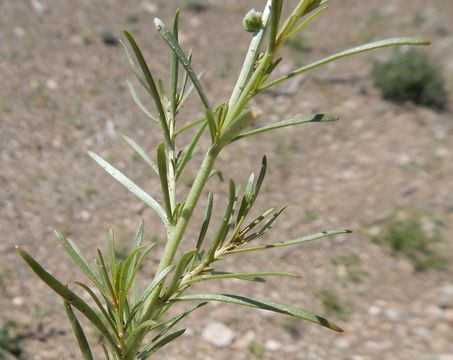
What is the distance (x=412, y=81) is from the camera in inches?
133

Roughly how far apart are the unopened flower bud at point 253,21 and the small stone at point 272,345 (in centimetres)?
138

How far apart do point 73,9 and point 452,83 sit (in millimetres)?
2696

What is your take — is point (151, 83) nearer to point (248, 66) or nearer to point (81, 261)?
point (248, 66)

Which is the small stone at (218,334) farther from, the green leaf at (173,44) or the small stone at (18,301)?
the green leaf at (173,44)

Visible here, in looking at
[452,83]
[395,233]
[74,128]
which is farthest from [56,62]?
[452,83]

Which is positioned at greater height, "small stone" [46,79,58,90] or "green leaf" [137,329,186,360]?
"small stone" [46,79,58,90]

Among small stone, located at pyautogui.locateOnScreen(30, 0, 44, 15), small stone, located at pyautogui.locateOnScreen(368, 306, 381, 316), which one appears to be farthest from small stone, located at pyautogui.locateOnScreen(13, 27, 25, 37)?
small stone, located at pyautogui.locateOnScreen(368, 306, 381, 316)

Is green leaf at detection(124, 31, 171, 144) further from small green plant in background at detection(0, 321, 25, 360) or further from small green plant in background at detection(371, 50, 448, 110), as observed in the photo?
small green plant in background at detection(371, 50, 448, 110)

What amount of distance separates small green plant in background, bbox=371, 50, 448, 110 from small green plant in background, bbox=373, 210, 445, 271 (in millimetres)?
1229

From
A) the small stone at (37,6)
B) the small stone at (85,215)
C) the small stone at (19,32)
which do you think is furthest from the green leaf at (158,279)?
the small stone at (37,6)

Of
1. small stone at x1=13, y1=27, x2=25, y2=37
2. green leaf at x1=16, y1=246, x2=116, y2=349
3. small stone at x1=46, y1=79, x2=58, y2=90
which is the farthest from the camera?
small stone at x1=13, y1=27, x2=25, y2=37

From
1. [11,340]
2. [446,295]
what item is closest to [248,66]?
[11,340]

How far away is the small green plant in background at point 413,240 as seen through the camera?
7.48 ft

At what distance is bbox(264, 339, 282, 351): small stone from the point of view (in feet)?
5.84
